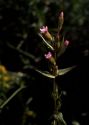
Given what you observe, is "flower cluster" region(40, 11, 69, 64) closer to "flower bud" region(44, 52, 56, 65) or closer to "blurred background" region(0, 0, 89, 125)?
"flower bud" region(44, 52, 56, 65)

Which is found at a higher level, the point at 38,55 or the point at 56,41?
the point at 56,41

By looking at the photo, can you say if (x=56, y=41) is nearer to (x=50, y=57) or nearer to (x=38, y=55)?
(x=50, y=57)

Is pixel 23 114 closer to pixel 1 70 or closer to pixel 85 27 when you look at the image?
pixel 1 70

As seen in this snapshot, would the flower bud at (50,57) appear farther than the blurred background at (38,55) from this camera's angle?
No

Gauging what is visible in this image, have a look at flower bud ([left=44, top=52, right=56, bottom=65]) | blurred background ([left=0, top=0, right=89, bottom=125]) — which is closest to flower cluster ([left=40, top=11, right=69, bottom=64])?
flower bud ([left=44, top=52, right=56, bottom=65])

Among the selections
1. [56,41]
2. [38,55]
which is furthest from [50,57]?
[38,55]

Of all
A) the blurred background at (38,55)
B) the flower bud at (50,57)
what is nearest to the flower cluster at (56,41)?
the flower bud at (50,57)

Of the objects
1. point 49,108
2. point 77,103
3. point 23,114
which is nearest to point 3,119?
point 23,114

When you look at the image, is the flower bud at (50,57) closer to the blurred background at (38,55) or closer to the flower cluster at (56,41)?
the flower cluster at (56,41)
